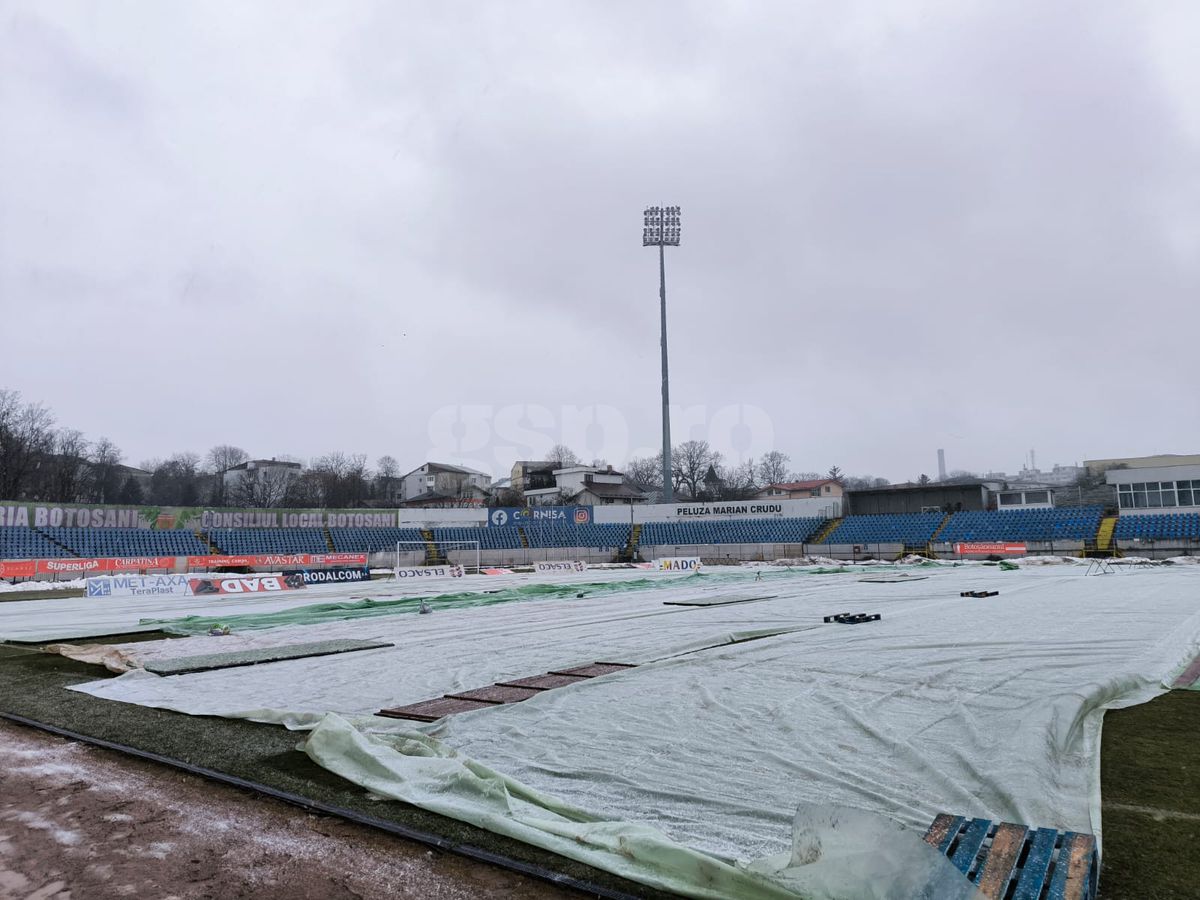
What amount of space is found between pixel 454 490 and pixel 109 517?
6576 cm

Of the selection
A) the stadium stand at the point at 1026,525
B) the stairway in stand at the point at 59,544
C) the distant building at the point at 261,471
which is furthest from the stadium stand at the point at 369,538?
the distant building at the point at 261,471

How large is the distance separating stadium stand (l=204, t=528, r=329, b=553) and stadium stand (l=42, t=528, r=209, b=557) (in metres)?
1.28

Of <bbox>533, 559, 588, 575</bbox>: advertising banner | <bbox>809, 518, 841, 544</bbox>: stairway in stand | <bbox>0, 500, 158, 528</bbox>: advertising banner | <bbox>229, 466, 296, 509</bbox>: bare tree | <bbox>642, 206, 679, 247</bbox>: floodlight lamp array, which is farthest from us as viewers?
<bbox>229, 466, 296, 509</bbox>: bare tree

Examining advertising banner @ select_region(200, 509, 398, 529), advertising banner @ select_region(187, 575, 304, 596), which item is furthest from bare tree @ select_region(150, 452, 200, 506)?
advertising banner @ select_region(187, 575, 304, 596)

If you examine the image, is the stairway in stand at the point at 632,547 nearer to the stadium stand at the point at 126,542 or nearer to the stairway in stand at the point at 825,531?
the stairway in stand at the point at 825,531

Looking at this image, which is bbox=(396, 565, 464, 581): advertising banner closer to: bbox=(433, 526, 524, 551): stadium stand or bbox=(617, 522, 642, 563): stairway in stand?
bbox=(433, 526, 524, 551): stadium stand

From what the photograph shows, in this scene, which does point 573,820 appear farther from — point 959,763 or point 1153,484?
point 1153,484

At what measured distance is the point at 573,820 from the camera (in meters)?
3.95

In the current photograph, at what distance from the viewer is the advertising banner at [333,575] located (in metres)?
28.1

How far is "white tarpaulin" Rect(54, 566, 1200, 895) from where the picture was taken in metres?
4.11

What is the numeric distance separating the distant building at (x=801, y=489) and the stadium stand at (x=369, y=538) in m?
50.7

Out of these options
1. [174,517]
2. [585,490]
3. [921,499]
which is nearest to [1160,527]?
[921,499]

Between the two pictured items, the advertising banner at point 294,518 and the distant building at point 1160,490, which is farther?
the distant building at point 1160,490

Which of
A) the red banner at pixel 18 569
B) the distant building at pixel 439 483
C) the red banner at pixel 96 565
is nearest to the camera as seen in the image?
the red banner at pixel 18 569
